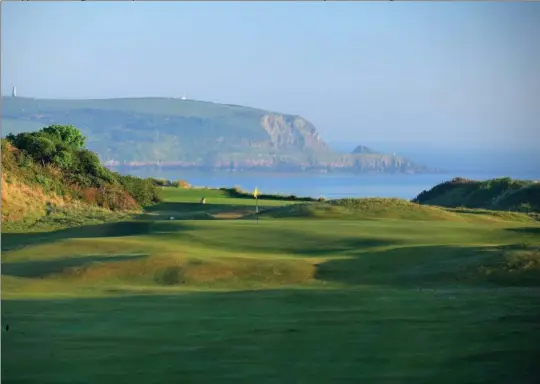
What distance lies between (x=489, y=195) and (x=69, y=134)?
16.0 metres

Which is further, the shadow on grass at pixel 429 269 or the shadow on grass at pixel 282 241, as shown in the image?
the shadow on grass at pixel 282 241

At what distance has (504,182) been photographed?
32750mm

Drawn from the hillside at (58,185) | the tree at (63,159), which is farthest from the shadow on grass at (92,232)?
the tree at (63,159)

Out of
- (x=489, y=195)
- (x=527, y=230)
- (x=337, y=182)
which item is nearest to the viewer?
(x=527, y=230)

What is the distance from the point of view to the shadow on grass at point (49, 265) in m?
15.4

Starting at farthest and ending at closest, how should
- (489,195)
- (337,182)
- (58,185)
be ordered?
1. (489,195)
2. (58,185)
3. (337,182)

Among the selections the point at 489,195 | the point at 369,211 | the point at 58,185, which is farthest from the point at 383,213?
the point at 58,185

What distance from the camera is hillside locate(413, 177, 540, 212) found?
2839 cm

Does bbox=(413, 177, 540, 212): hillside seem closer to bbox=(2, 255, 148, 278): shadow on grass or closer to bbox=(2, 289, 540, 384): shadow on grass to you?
bbox=(2, 255, 148, 278): shadow on grass

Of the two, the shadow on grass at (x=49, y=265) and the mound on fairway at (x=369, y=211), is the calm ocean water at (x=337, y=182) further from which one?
the shadow on grass at (x=49, y=265)

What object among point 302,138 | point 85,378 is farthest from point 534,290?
point 302,138

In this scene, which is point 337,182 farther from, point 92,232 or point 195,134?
point 92,232

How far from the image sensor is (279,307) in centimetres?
1122

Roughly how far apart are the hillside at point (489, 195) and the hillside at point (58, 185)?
11.5 m
